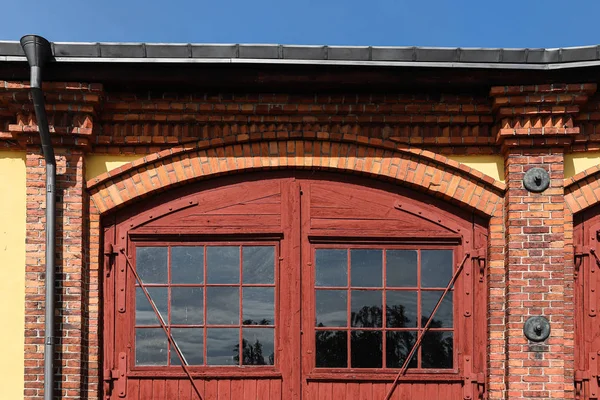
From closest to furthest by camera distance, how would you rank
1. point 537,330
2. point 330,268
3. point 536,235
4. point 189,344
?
point 537,330, point 536,235, point 189,344, point 330,268

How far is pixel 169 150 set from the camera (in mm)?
6766

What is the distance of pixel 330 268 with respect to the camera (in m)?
6.90

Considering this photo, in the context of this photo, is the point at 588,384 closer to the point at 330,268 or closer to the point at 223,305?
the point at 330,268

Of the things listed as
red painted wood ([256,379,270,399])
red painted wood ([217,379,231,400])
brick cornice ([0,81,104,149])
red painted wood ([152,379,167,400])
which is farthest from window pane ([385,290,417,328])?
brick cornice ([0,81,104,149])

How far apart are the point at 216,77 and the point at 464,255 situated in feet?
9.47

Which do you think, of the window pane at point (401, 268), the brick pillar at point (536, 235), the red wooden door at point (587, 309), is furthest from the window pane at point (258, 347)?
the red wooden door at point (587, 309)

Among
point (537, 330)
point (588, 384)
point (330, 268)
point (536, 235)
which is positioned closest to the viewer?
point (537, 330)

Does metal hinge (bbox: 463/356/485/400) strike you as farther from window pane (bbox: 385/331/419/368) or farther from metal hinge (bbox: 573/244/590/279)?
metal hinge (bbox: 573/244/590/279)

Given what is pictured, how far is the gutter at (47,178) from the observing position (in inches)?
240

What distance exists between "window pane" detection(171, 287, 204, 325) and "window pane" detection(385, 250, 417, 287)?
1815 mm

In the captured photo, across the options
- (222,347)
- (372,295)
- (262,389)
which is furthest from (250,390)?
(372,295)

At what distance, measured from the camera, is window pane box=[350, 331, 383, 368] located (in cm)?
679

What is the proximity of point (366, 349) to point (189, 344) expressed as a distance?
1683mm

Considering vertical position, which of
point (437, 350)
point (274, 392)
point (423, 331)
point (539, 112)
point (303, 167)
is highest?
point (539, 112)
